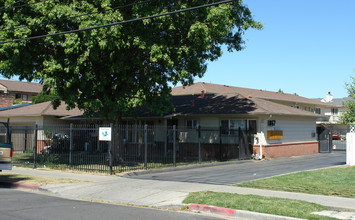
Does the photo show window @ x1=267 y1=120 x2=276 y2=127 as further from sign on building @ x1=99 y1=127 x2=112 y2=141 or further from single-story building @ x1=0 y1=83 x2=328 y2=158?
sign on building @ x1=99 y1=127 x2=112 y2=141

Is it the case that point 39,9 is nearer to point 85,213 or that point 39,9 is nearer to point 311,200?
point 85,213

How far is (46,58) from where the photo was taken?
18.1 meters

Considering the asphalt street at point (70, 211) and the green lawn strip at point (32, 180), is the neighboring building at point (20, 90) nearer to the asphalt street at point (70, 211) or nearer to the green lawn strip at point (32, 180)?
the green lawn strip at point (32, 180)

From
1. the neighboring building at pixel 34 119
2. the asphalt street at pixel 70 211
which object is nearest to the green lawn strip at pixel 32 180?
the asphalt street at pixel 70 211

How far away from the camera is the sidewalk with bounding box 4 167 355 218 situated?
10448mm

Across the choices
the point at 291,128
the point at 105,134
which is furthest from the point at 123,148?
the point at 291,128

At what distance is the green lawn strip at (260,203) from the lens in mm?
8820

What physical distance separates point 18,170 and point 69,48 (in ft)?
23.7

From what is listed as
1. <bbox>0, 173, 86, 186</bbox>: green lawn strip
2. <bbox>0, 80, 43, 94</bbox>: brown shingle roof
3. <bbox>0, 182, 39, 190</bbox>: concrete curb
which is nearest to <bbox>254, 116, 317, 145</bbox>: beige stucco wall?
<bbox>0, 173, 86, 186</bbox>: green lawn strip

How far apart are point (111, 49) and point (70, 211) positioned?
29.3 feet

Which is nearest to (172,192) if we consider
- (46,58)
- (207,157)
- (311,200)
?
(311,200)

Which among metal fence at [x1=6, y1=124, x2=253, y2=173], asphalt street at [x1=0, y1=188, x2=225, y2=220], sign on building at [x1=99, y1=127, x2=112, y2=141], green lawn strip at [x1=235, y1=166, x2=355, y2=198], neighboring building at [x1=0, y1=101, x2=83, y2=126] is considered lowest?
asphalt street at [x1=0, y1=188, x2=225, y2=220]

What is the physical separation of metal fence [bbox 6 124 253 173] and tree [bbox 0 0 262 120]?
1.70m

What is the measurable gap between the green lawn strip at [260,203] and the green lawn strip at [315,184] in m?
2.16
